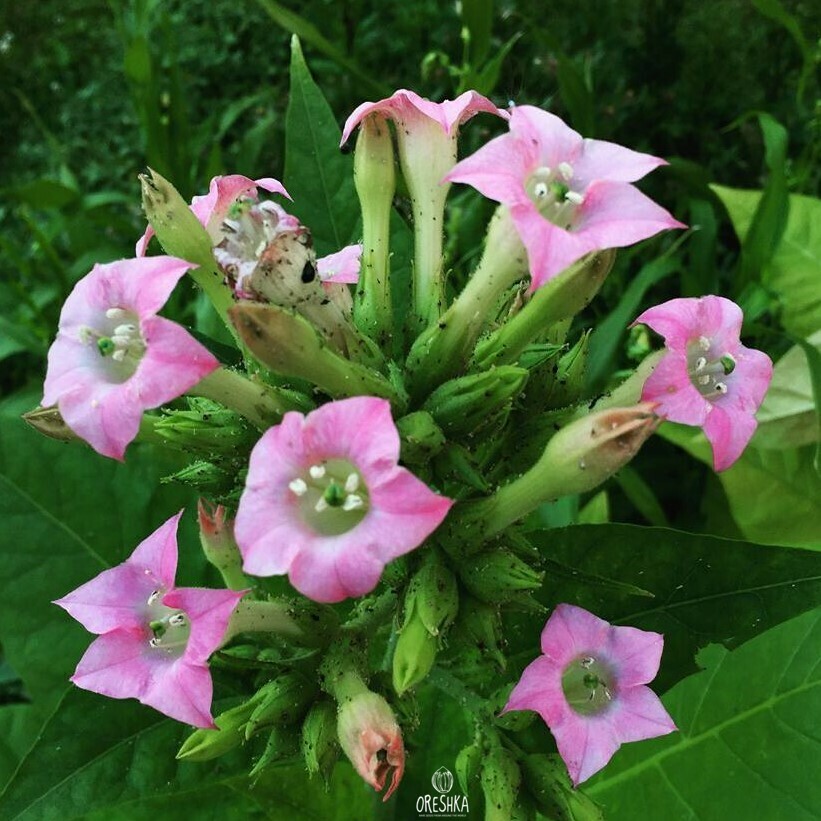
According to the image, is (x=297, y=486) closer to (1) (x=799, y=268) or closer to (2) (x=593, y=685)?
(2) (x=593, y=685)

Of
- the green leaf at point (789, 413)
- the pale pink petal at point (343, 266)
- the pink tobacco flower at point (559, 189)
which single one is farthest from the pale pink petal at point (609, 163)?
the green leaf at point (789, 413)

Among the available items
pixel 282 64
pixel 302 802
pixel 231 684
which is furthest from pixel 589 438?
pixel 282 64

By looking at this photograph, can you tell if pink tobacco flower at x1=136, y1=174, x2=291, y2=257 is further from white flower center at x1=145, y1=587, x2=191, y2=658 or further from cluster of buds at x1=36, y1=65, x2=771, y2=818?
white flower center at x1=145, y1=587, x2=191, y2=658

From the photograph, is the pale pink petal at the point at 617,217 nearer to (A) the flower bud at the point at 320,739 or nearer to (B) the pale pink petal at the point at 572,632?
(B) the pale pink petal at the point at 572,632

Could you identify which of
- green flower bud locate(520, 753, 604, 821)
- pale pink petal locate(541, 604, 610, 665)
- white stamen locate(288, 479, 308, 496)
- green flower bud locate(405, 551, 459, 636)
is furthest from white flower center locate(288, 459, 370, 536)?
green flower bud locate(520, 753, 604, 821)

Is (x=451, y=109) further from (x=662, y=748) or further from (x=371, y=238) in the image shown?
(x=662, y=748)

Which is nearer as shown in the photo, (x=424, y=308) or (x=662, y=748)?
(x=424, y=308)
